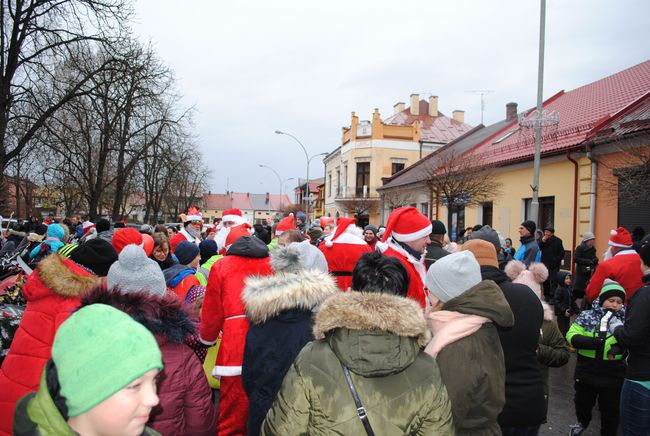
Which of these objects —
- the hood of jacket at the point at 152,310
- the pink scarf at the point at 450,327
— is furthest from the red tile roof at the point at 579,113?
the hood of jacket at the point at 152,310

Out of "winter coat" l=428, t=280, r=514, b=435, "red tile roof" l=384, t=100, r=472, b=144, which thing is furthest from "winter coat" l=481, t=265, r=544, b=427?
"red tile roof" l=384, t=100, r=472, b=144

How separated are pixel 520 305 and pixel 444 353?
0.85m

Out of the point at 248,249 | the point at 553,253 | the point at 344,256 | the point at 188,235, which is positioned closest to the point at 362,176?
the point at 553,253

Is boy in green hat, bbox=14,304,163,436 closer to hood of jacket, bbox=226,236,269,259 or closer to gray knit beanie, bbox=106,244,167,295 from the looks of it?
gray knit beanie, bbox=106,244,167,295

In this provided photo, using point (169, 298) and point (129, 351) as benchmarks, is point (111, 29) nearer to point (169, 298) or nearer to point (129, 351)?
point (169, 298)

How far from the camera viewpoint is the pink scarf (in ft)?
7.86

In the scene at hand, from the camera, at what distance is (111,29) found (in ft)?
44.9

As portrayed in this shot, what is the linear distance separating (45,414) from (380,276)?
5.91 ft

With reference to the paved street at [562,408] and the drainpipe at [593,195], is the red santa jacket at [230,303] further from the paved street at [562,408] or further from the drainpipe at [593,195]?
the drainpipe at [593,195]

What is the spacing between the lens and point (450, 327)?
2434 millimetres

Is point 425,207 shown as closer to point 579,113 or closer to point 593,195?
point 579,113

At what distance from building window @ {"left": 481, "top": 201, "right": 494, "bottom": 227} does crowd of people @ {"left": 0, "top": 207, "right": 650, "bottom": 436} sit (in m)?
15.6

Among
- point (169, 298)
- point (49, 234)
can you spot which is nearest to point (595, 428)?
point (169, 298)

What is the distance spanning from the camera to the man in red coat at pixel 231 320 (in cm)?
333
